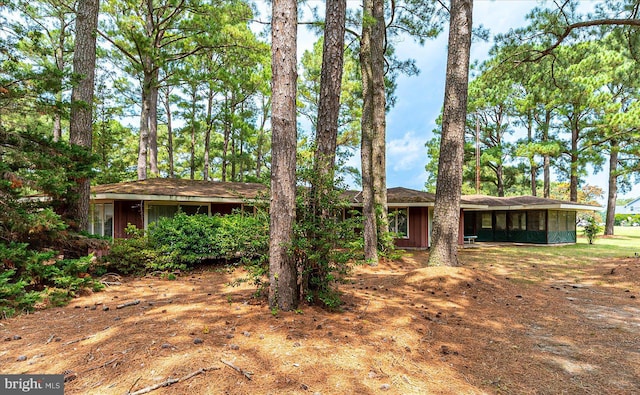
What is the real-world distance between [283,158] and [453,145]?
4.64 meters

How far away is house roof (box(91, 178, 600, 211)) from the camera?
9.11 metres

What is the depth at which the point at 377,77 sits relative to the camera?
32.7ft

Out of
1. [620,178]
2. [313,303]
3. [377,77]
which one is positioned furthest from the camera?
[620,178]

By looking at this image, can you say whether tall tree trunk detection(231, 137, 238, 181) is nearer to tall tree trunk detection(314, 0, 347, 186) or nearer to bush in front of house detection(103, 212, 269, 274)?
bush in front of house detection(103, 212, 269, 274)

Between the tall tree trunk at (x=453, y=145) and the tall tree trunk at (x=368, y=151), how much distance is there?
235cm

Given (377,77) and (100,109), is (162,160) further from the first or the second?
(377,77)

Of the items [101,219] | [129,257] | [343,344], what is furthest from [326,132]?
[101,219]

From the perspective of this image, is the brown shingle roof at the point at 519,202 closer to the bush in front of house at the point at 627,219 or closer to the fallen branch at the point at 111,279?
the fallen branch at the point at 111,279

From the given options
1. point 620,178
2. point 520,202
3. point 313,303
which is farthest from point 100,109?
point 620,178

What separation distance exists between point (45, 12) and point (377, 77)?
16707 mm

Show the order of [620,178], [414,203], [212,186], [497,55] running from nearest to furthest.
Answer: [497,55] < [212,186] < [414,203] < [620,178]

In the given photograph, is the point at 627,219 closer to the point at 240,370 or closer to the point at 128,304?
the point at 240,370

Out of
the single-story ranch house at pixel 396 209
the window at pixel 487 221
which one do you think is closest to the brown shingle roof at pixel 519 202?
the single-story ranch house at pixel 396 209

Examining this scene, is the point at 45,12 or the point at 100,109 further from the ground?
the point at 45,12
